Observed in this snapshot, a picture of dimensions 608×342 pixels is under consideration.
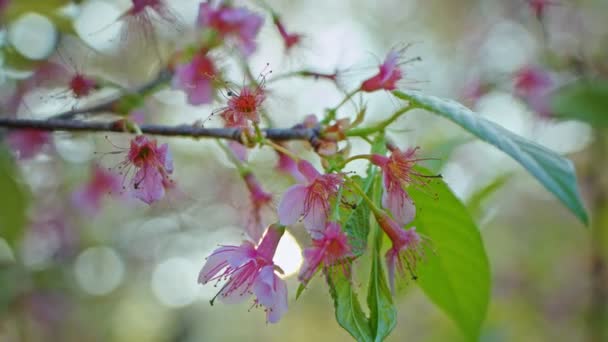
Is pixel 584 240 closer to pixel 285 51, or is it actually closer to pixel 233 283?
pixel 285 51

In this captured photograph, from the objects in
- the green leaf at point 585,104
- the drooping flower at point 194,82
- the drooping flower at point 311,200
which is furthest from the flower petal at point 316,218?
the green leaf at point 585,104

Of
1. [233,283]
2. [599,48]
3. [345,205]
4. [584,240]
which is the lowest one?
[233,283]

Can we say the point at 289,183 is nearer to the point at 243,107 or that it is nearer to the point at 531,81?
the point at 243,107

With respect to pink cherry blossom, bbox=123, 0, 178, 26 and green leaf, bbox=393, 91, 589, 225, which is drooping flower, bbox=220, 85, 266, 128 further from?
pink cherry blossom, bbox=123, 0, 178, 26

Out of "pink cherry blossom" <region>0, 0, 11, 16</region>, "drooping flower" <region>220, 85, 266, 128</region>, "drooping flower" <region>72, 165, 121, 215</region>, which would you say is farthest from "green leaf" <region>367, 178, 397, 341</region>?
"drooping flower" <region>72, 165, 121, 215</region>

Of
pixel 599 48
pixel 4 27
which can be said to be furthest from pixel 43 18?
pixel 599 48

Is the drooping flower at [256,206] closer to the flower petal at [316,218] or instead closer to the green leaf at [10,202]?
the flower petal at [316,218]
